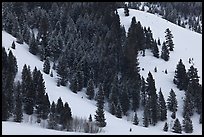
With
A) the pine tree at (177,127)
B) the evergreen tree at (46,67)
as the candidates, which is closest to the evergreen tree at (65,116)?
the evergreen tree at (46,67)

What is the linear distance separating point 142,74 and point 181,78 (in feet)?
23.4

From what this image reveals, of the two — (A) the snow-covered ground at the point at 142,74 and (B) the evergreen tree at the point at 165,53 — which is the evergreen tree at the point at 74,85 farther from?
(B) the evergreen tree at the point at 165,53

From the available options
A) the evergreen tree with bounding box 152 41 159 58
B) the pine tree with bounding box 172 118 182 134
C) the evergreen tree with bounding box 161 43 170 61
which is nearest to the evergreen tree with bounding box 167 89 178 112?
the pine tree with bounding box 172 118 182 134

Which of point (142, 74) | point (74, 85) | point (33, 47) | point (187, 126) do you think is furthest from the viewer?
point (142, 74)

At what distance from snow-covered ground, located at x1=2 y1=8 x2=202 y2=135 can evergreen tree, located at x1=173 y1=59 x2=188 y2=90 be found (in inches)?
35.5

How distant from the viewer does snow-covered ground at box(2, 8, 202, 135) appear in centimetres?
4638

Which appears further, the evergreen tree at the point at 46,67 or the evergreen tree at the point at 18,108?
the evergreen tree at the point at 46,67

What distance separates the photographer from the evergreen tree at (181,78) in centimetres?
6082

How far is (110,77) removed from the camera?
6069 centimetres

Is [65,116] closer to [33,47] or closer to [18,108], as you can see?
[18,108]

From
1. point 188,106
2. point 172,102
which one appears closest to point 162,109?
point 172,102

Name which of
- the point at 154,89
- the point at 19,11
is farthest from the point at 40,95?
the point at 19,11

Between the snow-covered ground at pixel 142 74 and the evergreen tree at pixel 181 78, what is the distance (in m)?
0.90

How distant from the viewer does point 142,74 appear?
64.0 metres
